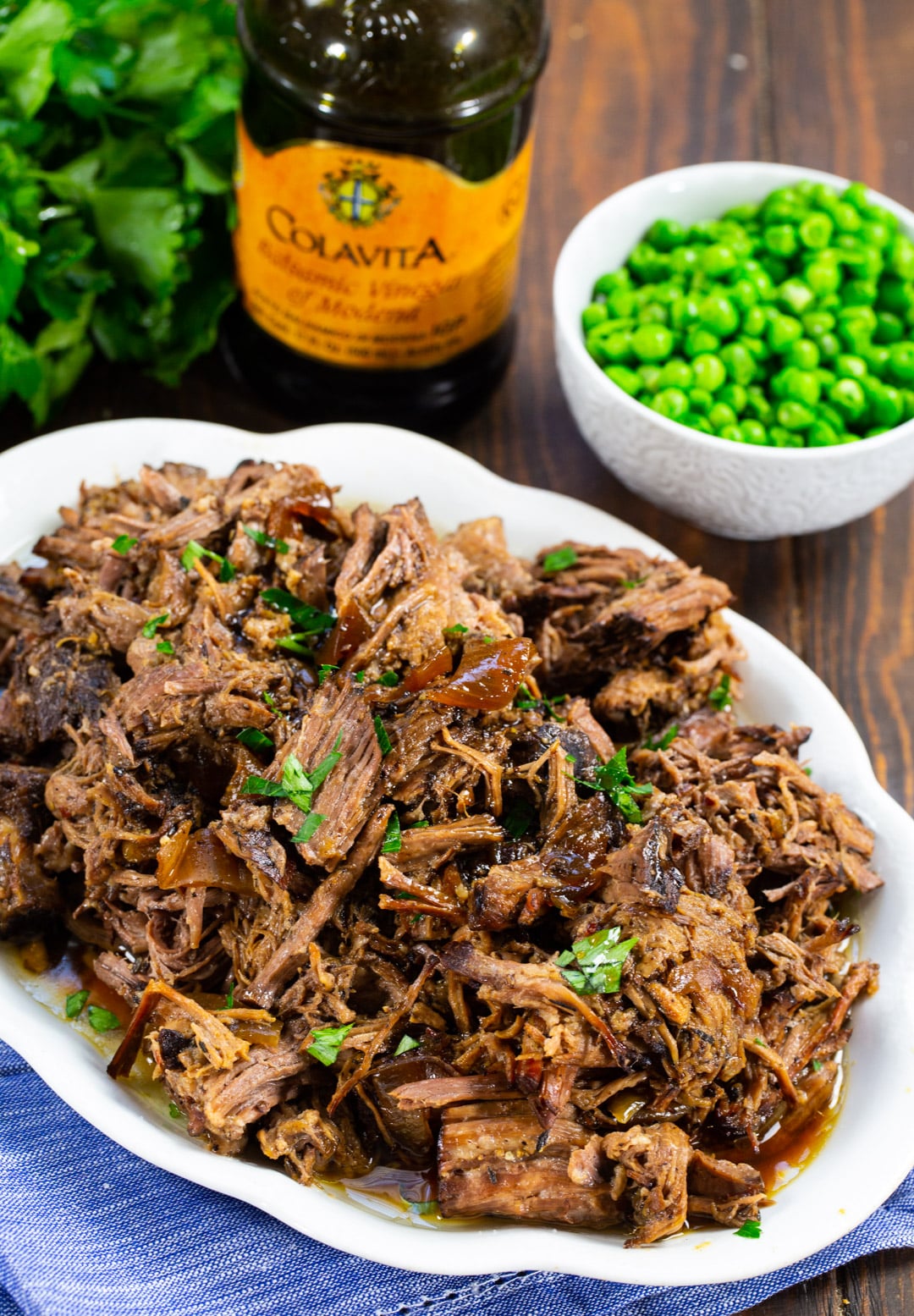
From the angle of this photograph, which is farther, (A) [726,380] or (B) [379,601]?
(A) [726,380]

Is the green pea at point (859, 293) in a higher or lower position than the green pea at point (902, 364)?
higher

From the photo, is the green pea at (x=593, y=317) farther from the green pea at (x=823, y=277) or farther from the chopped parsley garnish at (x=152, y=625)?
the chopped parsley garnish at (x=152, y=625)

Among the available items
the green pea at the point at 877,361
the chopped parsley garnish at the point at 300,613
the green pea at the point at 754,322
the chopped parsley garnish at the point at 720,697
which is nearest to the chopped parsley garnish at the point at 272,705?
the chopped parsley garnish at the point at 300,613

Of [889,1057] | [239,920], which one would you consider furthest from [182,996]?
[889,1057]

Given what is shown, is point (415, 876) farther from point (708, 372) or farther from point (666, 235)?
point (666, 235)

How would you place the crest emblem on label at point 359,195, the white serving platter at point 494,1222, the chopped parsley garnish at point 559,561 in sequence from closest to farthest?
1. the white serving platter at point 494,1222
2. the chopped parsley garnish at point 559,561
3. the crest emblem on label at point 359,195

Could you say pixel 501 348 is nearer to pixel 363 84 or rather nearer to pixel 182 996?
pixel 363 84
